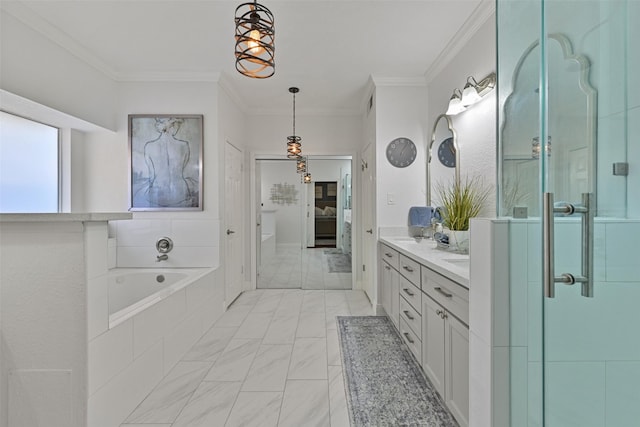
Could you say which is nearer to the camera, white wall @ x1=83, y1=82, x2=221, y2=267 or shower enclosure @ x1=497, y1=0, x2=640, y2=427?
shower enclosure @ x1=497, y1=0, x2=640, y2=427

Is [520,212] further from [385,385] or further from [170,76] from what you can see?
[170,76]

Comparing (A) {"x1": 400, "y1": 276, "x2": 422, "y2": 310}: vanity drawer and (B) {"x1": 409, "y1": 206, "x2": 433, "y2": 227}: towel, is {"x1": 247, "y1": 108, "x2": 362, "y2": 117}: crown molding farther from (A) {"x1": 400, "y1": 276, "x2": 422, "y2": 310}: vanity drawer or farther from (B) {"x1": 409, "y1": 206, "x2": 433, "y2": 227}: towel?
(A) {"x1": 400, "y1": 276, "x2": 422, "y2": 310}: vanity drawer

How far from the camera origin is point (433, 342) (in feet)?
5.94

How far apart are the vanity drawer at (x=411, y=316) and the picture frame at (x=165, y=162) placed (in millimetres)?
2232

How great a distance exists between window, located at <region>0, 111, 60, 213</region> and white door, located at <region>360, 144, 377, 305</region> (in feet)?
10.9

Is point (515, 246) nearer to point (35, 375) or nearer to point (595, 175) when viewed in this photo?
point (595, 175)

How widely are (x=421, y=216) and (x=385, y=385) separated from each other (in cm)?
173

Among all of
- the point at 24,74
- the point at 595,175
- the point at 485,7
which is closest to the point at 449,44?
the point at 485,7

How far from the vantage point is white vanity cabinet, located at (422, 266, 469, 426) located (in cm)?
143

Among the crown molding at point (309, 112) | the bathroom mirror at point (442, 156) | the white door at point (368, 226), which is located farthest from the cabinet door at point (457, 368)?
the crown molding at point (309, 112)

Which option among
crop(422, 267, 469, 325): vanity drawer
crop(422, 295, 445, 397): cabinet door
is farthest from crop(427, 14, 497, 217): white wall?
crop(422, 295, 445, 397): cabinet door

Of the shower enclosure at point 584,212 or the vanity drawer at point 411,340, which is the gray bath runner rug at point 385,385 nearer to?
the vanity drawer at point 411,340

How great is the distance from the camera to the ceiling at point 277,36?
2.21 metres

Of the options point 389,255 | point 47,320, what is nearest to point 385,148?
point 389,255
